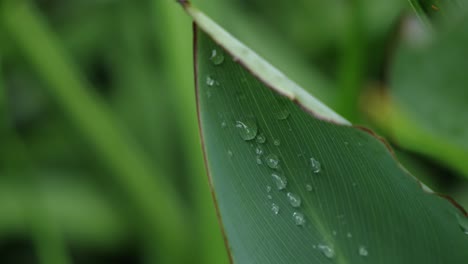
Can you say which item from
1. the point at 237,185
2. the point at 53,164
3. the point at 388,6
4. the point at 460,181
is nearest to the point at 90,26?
the point at 53,164

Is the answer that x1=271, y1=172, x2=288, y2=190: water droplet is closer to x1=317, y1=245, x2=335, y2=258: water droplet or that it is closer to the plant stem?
x1=317, y1=245, x2=335, y2=258: water droplet

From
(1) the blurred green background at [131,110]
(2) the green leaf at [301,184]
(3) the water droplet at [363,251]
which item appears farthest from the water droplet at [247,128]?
(1) the blurred green background at [131,110]

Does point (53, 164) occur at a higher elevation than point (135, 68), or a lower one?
lower

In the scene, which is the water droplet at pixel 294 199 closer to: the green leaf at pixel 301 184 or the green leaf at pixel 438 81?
the green leaf at pixel 301 184

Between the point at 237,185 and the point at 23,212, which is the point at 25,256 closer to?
the point at 23,212

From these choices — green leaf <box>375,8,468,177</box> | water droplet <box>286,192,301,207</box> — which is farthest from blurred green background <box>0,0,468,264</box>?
water droplet <box>286,192,301,207</box>

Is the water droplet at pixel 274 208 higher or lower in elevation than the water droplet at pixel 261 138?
lower
